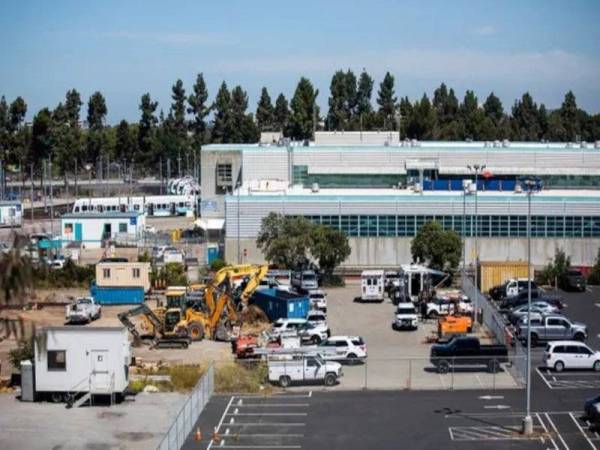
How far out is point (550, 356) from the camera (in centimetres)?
2650

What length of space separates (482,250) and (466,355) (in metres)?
18.6

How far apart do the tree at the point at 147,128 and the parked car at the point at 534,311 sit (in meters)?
66.3

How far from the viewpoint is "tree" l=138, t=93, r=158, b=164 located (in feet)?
319

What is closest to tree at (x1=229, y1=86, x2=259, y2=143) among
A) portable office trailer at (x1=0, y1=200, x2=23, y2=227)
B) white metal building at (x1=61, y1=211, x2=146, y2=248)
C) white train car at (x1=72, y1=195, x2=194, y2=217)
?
white train car at (x1=72, y1=195, x2=194, y2=217)

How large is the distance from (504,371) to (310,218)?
67.2 feet

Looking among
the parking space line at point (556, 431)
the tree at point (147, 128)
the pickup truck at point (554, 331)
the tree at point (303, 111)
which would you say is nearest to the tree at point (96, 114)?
the tree at point (147, 128)

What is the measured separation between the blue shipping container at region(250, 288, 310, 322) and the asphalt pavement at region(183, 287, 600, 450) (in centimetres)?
874

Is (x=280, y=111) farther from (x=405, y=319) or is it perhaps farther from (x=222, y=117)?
(x=405, y=319)

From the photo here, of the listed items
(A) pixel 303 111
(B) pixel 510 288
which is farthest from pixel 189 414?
(A) pixel 303 111

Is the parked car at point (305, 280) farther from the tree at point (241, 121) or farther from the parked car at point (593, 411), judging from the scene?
the tree at point (241, 121)

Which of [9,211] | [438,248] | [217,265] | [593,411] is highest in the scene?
[9,211]

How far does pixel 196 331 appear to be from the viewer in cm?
3095

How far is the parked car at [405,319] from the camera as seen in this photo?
107ft

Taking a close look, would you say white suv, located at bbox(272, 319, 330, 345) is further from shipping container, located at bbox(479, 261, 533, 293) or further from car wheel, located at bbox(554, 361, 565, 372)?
shipping container, located at bbox(479, 261, 533, 293)
